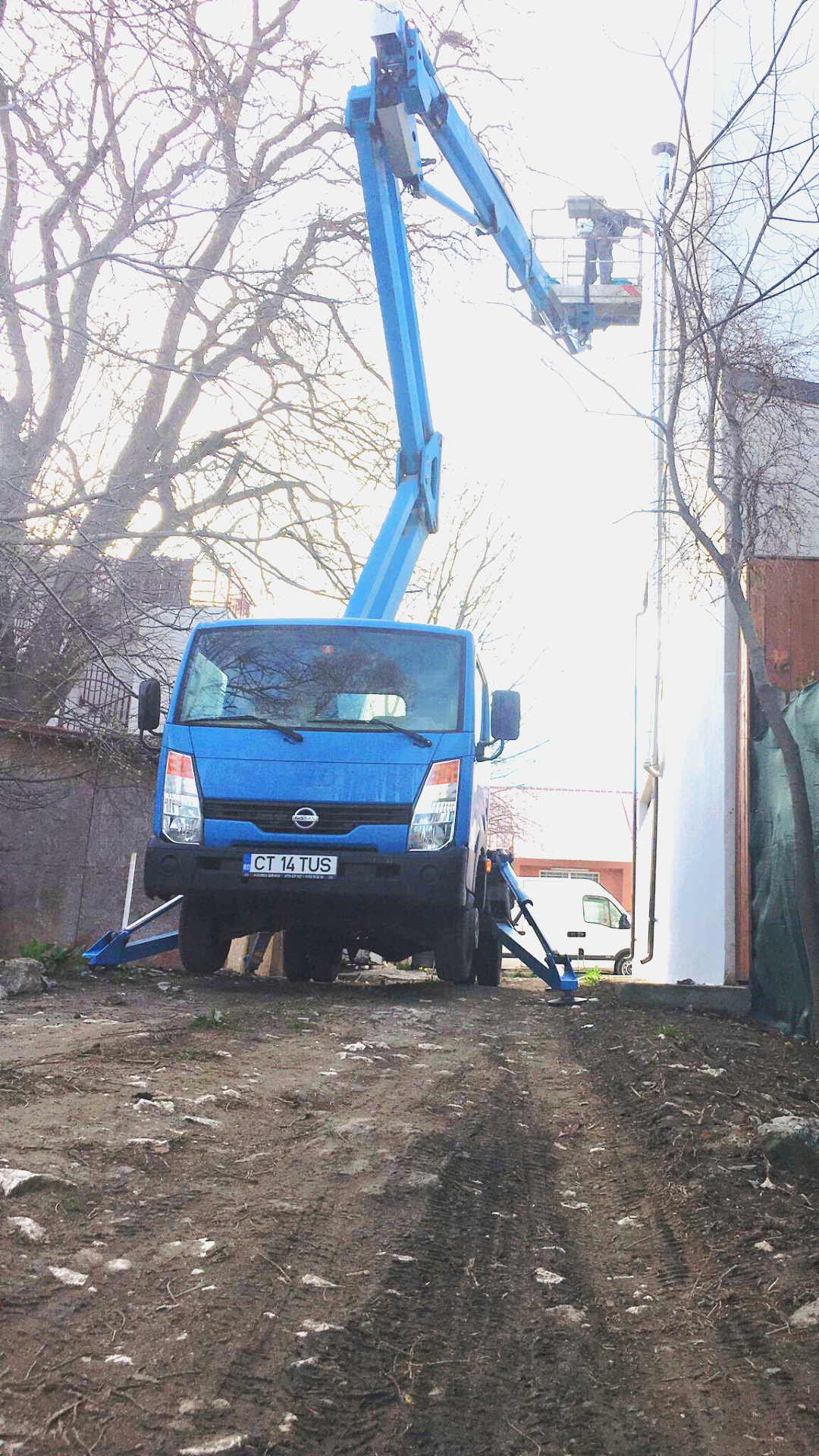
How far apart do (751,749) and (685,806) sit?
11.5ft

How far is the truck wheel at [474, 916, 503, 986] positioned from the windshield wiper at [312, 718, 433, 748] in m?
3.54

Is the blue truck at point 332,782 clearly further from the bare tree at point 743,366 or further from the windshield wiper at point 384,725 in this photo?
the bare tree at point 743,366

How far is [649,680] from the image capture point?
1747 centimetres

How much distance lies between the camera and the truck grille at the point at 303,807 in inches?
297

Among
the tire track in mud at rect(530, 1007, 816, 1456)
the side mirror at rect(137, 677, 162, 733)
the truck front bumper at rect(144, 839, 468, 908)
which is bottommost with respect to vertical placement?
the tire track in mud at rect(530, 1007, 816, 1456)

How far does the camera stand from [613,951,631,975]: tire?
65.2ft

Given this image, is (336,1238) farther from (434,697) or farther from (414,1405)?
(434,697)

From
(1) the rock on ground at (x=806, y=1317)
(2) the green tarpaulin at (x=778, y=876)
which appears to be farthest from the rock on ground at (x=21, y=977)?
(1) the rock on ground at (x=806, y=1317)

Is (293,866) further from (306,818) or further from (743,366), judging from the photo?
(743,366)

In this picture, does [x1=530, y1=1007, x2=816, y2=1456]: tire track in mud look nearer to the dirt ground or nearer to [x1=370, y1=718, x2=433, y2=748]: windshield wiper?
the dirt ground

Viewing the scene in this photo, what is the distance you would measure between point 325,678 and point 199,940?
7.42 feet

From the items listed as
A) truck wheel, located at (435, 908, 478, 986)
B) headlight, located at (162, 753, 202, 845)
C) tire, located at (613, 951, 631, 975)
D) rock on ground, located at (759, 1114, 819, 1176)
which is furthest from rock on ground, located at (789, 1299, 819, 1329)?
tire, located at (613, 951, 631, 975)

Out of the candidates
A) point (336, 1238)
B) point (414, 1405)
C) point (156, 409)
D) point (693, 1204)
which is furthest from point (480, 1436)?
point (156, 409)

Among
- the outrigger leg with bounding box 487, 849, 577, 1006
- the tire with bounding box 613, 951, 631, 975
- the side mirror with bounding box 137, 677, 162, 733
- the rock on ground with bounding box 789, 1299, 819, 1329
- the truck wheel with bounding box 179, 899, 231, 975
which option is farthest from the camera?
the tire with bounding box 613, 951, 631, 975
